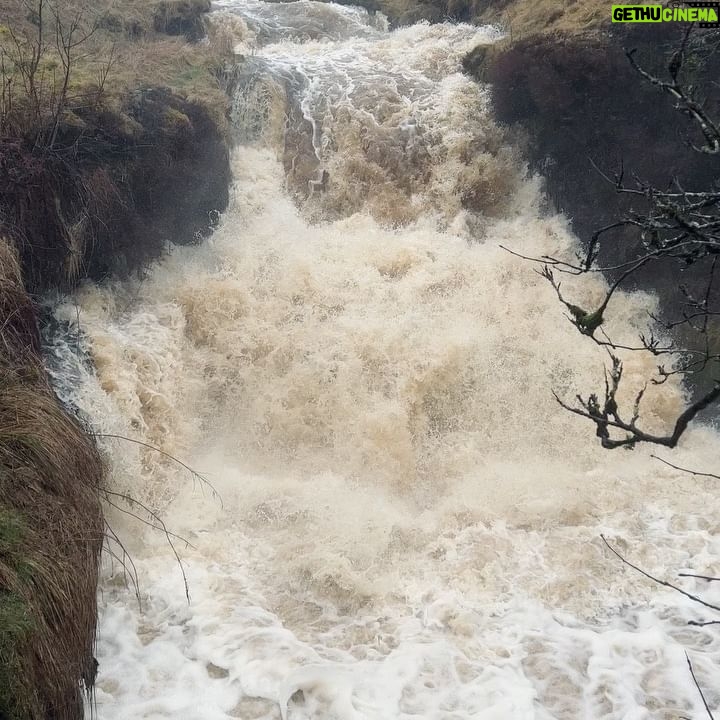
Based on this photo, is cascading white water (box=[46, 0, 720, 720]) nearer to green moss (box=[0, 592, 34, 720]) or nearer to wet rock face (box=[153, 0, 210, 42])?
green moss (box=[0, 592, 34, 720])

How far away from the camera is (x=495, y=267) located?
7.49 meters

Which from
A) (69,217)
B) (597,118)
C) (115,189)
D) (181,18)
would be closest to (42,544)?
(69,217)

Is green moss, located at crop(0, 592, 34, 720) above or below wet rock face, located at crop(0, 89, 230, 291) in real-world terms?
below

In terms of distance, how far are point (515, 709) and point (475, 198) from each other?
20.0 ft

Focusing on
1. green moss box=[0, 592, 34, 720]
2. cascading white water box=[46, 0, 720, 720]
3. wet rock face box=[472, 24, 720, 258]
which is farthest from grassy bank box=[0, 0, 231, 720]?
wet rock face box=[472, 24, 720, 258]

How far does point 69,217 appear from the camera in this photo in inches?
236

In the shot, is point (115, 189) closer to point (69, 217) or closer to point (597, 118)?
point (69, 217)

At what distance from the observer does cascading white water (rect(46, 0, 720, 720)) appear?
163 inches

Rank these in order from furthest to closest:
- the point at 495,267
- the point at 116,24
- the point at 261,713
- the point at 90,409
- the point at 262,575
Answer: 1. the point at 116,24
2. the point at 495,267
3. the point at 90,409
4. the point at 262,575
5. the point at 261,713

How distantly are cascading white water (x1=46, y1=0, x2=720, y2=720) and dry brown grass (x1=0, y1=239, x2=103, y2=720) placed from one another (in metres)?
0.79

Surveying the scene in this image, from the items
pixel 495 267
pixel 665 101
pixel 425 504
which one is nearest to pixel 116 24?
pixel 495 267

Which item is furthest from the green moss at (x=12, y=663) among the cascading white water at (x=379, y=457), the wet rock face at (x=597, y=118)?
the wet rock face at (x=597, y=118)

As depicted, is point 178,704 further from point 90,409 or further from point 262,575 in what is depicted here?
point 90,409

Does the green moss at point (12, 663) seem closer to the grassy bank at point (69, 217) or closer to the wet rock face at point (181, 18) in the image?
the grassy bank at point (69, 217)
